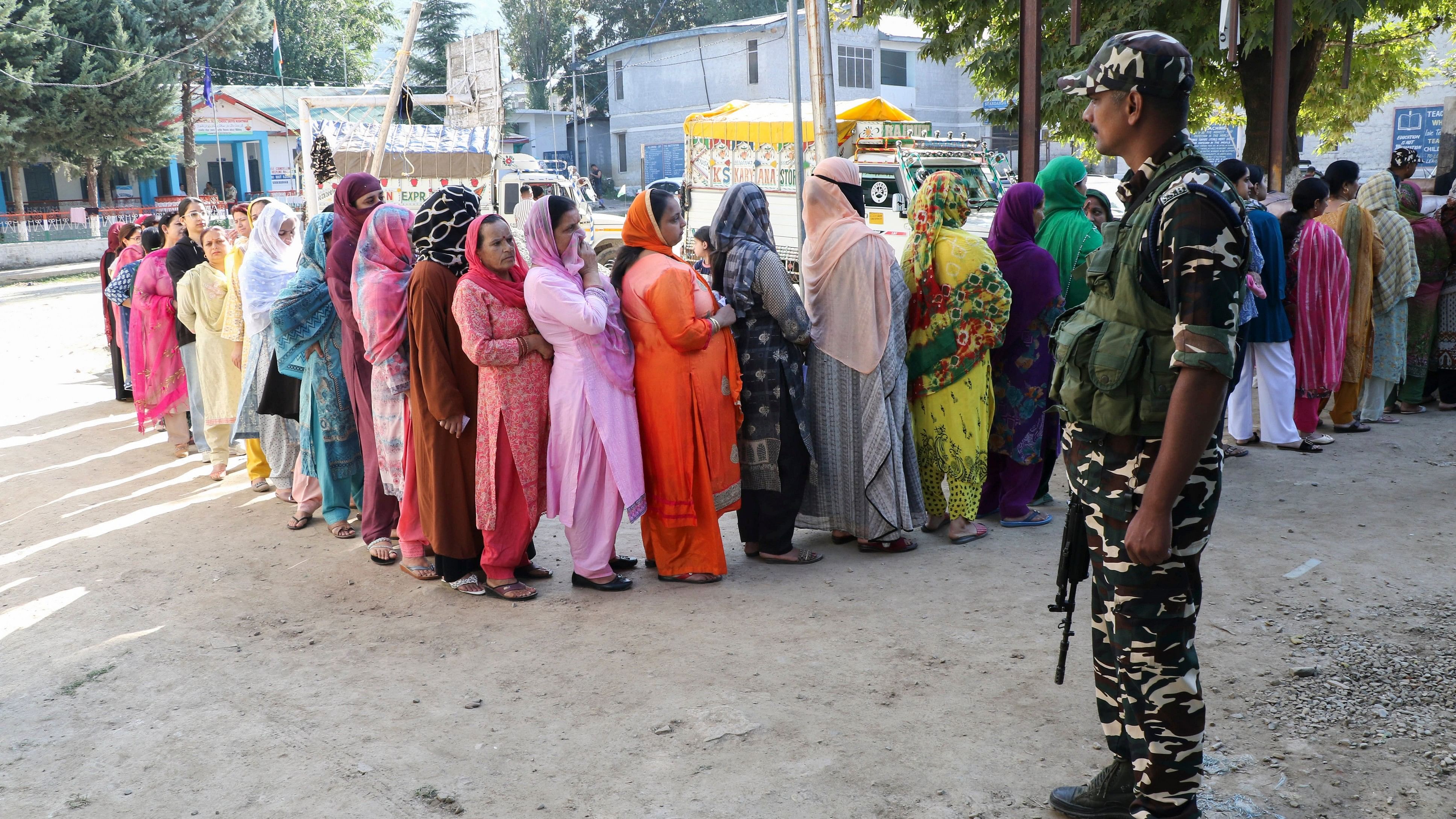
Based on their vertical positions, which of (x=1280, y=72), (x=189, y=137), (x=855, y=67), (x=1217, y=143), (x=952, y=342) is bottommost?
(x=952, y=342)

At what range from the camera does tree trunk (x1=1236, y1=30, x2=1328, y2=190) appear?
35.4 ft

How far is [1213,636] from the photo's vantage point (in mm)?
3549

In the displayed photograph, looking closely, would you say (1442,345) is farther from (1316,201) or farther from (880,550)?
(880,550)

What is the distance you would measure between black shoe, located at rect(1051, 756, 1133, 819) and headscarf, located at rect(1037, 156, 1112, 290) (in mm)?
3066

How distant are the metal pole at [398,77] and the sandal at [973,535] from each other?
5.26 metres

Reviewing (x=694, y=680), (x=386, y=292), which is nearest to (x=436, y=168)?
(x=386, y=292)

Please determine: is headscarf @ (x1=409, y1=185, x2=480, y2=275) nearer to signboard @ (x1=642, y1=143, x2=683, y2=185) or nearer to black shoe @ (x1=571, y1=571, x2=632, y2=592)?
black shoe @ (x1=571, y1=571, x2=632, y2=592)

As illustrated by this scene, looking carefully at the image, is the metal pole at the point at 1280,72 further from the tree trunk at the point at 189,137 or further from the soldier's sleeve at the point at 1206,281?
the tree trunk at the point at 189,137

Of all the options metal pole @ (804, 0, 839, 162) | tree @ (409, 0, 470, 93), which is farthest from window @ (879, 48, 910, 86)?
metal pole @ (804, 0, 839, 162)

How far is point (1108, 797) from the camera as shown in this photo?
2.48 metres

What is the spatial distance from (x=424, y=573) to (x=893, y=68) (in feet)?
102

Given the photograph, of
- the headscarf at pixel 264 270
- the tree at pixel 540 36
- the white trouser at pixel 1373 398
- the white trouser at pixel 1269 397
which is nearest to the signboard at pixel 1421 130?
the white trouser at pixel 1373 398

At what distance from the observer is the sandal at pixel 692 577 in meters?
4.30

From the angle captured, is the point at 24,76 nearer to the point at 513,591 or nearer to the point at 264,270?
the point at 264,270
